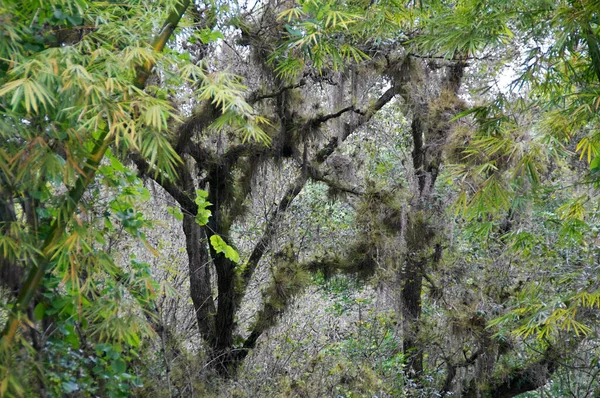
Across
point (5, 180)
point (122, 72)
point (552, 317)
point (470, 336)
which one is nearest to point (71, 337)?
point (5, 180)

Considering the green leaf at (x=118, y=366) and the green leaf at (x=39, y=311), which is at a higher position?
the green leaf at (x=39, y=311)

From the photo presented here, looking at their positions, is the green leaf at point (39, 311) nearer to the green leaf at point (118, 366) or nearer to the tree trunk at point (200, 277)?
the green leaf at point (118, 366)

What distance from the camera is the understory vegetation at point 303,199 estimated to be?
2600 mm

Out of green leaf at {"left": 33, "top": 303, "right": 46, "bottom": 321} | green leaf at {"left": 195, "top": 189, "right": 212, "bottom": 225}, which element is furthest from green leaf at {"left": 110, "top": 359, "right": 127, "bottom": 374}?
green leaf at {"left": 195, "top": 189, "right": 212, "bottom": 225}

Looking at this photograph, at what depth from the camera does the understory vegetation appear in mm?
2600

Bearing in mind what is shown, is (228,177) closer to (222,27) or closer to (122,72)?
(222,27)

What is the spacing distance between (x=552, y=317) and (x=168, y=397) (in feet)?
8.38

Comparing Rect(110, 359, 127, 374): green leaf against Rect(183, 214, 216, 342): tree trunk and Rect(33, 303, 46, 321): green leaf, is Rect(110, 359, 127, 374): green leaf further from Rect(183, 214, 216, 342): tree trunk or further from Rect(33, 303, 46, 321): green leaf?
Rect(183, 214, 216, 342): tree trunk

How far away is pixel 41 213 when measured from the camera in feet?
8.82

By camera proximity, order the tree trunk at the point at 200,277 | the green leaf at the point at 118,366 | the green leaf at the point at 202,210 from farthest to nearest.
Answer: the tree trunk at the point at 200,277 < the green leaf at the point at 202,210 < the green leaf at the point at 118,366

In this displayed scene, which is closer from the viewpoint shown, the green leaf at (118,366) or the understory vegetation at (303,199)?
the understory vegetation at (303,199)

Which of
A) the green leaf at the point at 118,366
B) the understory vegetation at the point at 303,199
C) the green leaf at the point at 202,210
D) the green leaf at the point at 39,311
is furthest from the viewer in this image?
the green leaf at the point at 202,210

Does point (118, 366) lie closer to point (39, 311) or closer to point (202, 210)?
point (39, 311)

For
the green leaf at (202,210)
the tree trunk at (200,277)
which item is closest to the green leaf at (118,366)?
the green leaf at (202,210)
